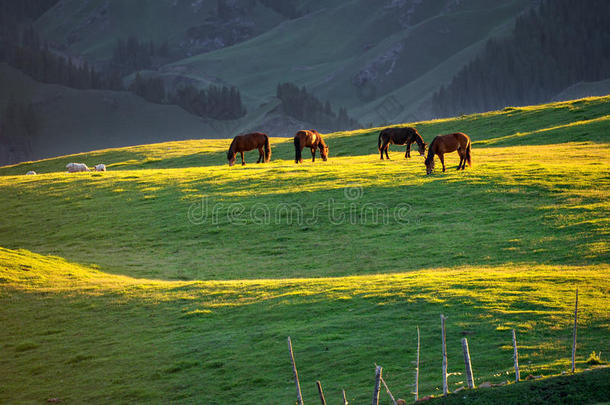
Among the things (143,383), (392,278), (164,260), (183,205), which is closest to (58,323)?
(143,383)

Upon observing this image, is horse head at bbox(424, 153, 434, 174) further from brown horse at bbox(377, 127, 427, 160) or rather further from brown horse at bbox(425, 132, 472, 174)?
brown horse at bbox(377, 127, 427, 160)

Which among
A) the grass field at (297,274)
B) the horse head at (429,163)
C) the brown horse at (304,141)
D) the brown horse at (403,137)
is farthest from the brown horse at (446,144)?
the brown horse at (304,141)

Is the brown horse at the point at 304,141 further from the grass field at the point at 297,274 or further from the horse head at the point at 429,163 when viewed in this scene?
the horse head at the point at 429,163

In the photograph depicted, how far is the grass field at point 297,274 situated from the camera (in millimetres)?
14820

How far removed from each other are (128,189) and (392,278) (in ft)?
78.2

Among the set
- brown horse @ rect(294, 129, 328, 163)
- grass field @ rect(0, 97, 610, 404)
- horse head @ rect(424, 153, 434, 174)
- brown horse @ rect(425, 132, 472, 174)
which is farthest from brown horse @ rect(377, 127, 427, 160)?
brown horse @ rect(425, 132, 472, 174)

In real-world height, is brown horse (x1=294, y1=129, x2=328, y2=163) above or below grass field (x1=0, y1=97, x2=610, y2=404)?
above

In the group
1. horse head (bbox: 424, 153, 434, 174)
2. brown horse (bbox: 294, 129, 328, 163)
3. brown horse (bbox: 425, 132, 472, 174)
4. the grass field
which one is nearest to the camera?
the grass field

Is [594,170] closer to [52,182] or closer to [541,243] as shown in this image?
[541,243]

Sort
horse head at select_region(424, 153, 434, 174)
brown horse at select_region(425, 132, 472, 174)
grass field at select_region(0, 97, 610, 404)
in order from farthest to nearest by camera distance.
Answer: horse head at select_region(424, 153, 434, 174) → brown horse at select_region(425, 132, 472, 174) → grass field at select_region(0, 97, 610, 404)

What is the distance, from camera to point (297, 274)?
77.9 feet

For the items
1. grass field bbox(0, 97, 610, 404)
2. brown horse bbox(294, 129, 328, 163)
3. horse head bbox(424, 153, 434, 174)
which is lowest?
grass field bbox(0, 97, 610, 404)

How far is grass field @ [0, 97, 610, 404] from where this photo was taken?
14820 millimetres

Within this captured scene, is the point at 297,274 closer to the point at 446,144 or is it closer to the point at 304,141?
the point at 446,144
